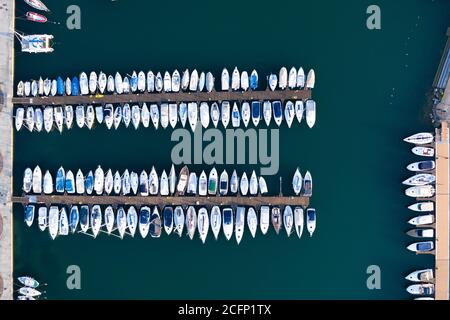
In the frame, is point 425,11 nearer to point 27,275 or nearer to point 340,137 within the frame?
point 340,137

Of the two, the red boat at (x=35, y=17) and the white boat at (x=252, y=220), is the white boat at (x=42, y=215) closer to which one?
the red boat at (x=35, y=17)

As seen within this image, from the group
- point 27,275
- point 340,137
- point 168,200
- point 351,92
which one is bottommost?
point 27,275

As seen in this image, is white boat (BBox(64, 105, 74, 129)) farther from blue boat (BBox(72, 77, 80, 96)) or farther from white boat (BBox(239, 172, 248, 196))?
white boat (BBox(239, 172, 248, 196))

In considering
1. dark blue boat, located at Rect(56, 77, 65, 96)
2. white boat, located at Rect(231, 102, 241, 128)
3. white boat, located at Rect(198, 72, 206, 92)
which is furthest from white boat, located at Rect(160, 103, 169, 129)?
dark blue boat, located at Rect(56, 77, 65, 96)

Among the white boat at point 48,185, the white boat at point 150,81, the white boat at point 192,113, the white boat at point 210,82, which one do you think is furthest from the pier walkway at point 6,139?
the white boat at point 210,82
